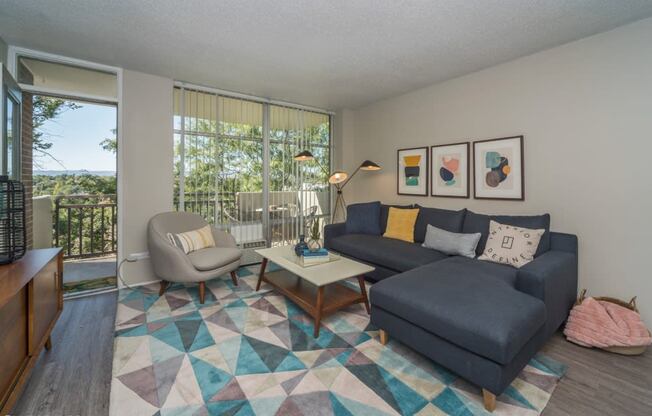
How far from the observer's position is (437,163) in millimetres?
3699

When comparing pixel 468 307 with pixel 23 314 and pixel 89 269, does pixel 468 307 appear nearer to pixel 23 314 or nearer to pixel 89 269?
pixel 23 314

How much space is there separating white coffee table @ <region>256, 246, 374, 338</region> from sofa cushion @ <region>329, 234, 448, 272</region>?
439 millimetres

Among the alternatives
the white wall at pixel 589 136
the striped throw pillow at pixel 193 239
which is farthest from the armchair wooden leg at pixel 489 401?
the striped throw pillow at pixel 193 239

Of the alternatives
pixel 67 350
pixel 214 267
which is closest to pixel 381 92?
pixel 214 267

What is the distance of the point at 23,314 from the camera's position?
1.52 meters

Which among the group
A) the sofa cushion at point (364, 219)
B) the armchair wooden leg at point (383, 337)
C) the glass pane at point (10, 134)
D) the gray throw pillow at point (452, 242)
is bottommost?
the armchair wooden leg at point (383, 337)

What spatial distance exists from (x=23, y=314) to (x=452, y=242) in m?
3.32

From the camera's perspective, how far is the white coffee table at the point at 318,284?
7.47 ft

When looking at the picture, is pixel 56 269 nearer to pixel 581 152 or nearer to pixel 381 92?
pixel 381 92

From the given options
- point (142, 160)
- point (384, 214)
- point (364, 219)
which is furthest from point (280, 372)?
point (142, 160)

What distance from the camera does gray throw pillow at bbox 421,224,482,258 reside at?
2869mm

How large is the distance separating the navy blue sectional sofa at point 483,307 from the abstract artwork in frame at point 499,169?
1.30 feet

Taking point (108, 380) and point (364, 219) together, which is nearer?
point (108, 380)

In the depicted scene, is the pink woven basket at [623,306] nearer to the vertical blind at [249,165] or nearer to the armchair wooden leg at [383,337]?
the armchair wooden leg at [383,337]
